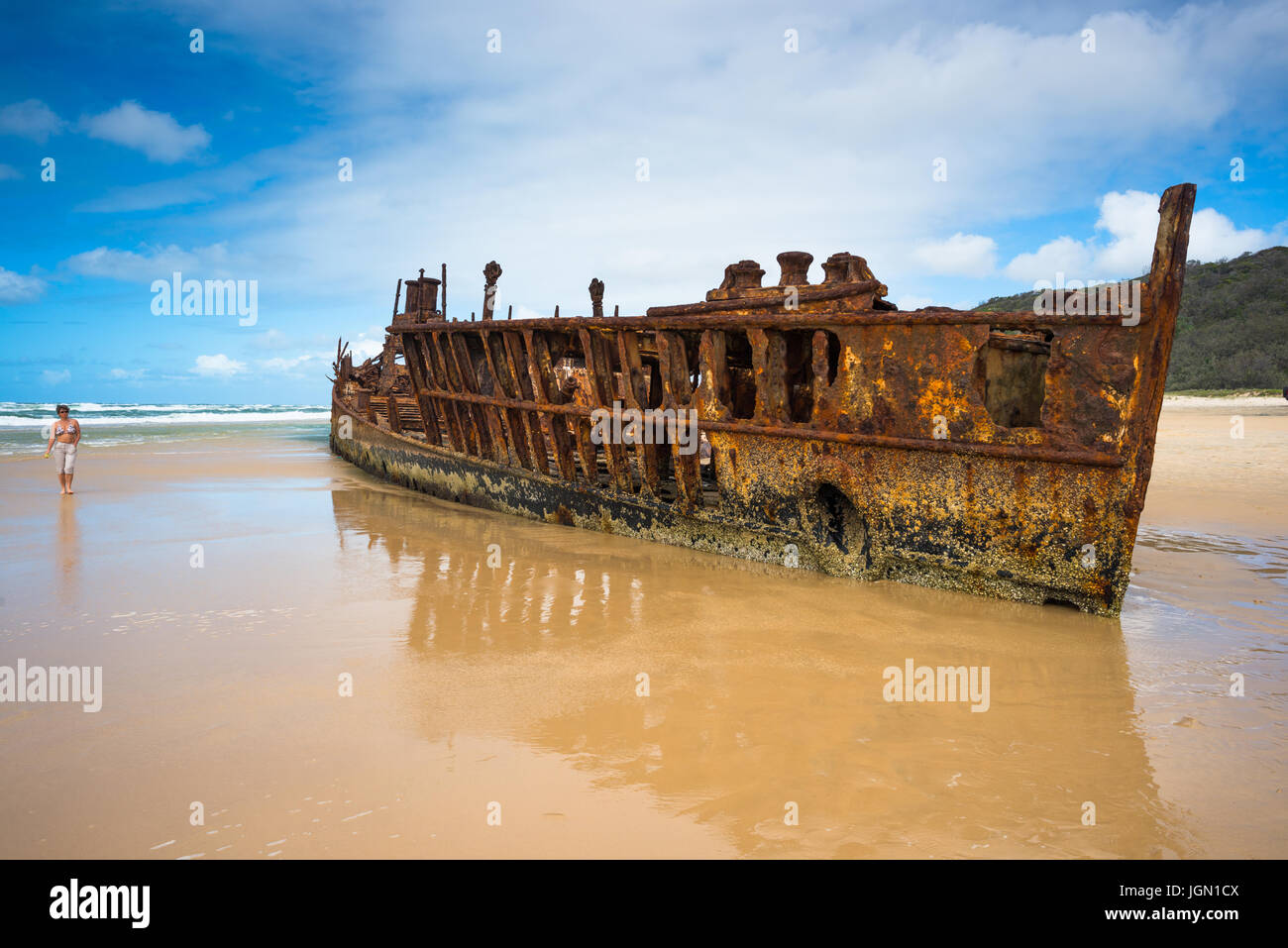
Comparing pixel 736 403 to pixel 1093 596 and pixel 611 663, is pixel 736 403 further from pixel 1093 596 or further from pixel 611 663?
pixel 611 663

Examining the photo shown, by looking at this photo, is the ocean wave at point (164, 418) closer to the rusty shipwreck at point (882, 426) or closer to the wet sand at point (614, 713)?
the rusty shipwreck at point (882, 426)

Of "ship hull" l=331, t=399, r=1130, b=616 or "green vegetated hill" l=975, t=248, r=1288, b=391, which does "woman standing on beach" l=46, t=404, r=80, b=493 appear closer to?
"ship hull" l=331, t=399, r=1130, b=616

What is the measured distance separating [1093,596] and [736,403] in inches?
124

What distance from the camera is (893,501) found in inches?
194

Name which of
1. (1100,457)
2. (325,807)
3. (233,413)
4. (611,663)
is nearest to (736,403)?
(1100,457)

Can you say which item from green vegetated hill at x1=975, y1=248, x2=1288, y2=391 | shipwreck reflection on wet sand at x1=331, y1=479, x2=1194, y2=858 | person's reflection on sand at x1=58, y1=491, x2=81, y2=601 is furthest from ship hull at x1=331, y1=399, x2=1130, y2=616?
green vegetated hill at x1=975, y1=248, x2=1288, y2=391

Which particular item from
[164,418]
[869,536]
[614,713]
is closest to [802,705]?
[614,713]

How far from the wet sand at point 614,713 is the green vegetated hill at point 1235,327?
31161 millimetres

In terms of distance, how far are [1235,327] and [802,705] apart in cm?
4768

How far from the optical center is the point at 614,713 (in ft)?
9.77

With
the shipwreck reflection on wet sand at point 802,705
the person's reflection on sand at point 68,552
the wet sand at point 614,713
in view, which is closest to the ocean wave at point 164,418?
the person's reflection on sand at point 68,552

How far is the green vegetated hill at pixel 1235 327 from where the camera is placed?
34094mm

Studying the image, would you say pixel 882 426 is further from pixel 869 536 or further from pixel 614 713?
pixel 614 713
